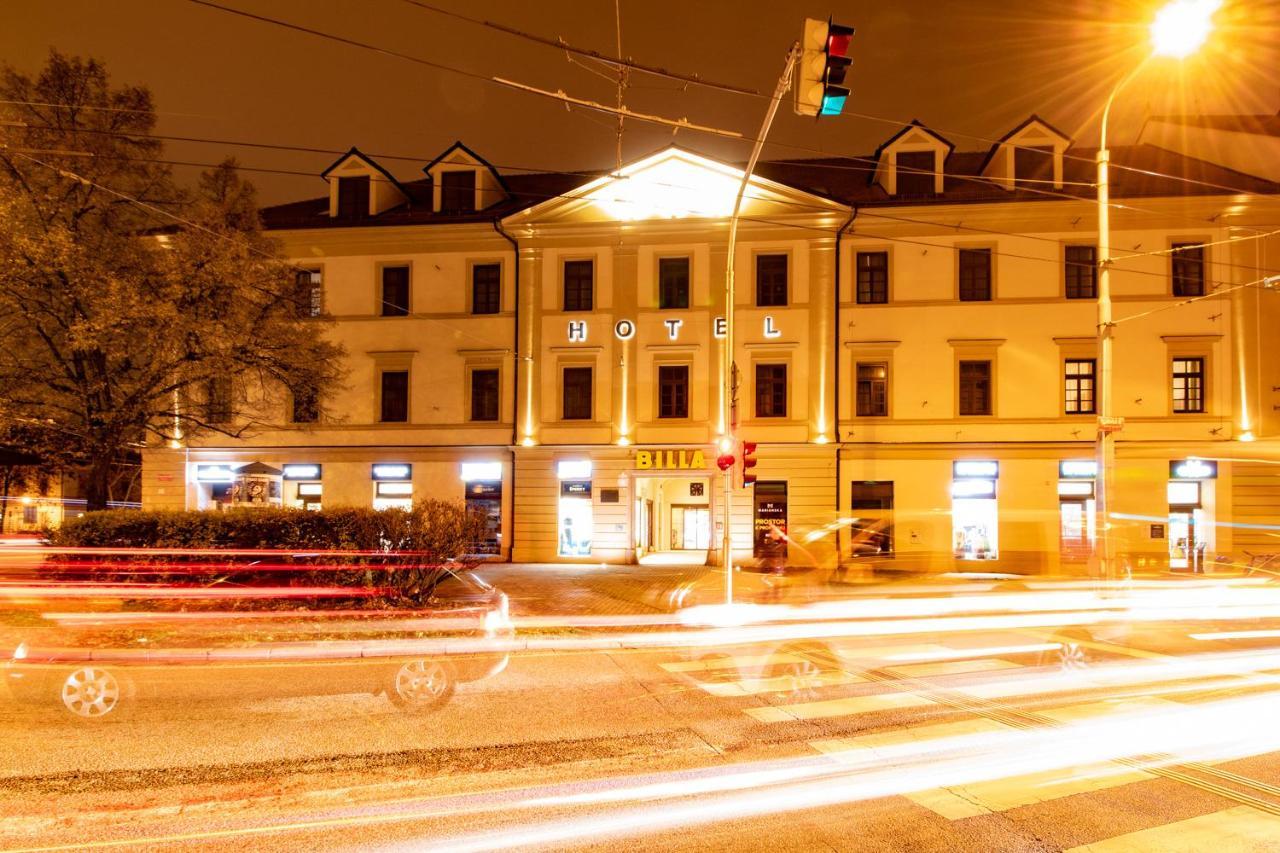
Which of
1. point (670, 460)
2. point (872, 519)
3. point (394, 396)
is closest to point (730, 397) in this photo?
point (670, 460)

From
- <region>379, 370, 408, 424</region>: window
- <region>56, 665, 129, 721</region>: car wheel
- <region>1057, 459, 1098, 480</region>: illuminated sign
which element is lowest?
<region>56, 665, 129, 721</region>: car wheel

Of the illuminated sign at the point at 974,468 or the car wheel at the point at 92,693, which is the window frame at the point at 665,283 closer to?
the illuminated sign at the point at 974,468

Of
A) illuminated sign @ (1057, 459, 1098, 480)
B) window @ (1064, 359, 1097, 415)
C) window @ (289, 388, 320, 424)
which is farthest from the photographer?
window @ (1064, 359, 1097, 415)

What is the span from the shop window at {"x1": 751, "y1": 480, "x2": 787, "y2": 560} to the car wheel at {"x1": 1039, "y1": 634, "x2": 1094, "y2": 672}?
13.1 meters

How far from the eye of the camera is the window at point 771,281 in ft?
89.9

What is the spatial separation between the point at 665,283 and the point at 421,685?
20144 mm

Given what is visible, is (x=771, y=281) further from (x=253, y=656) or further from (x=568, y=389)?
(x=253, y=656)

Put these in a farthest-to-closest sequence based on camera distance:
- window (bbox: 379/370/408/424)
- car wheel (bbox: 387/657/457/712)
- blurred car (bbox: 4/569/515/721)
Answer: window (bbox: 379/370/408/424)
blurred car (bbox: 4/569/515/721)
car wheel (bbox: 387/657/457/712)

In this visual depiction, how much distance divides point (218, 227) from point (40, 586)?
913 cm

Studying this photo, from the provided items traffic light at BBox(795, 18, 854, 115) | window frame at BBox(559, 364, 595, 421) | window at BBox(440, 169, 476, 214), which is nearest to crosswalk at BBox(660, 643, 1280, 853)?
traffic light at BBox(795, 18, 854, 115)

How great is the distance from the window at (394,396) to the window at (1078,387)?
22898 millimetres

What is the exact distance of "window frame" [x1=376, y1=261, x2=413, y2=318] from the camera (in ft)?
94.6

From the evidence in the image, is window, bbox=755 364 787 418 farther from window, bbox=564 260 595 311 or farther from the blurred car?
the blurred car

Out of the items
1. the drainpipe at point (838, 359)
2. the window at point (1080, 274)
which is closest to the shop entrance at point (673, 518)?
the drainpipe at point (838, 359)
